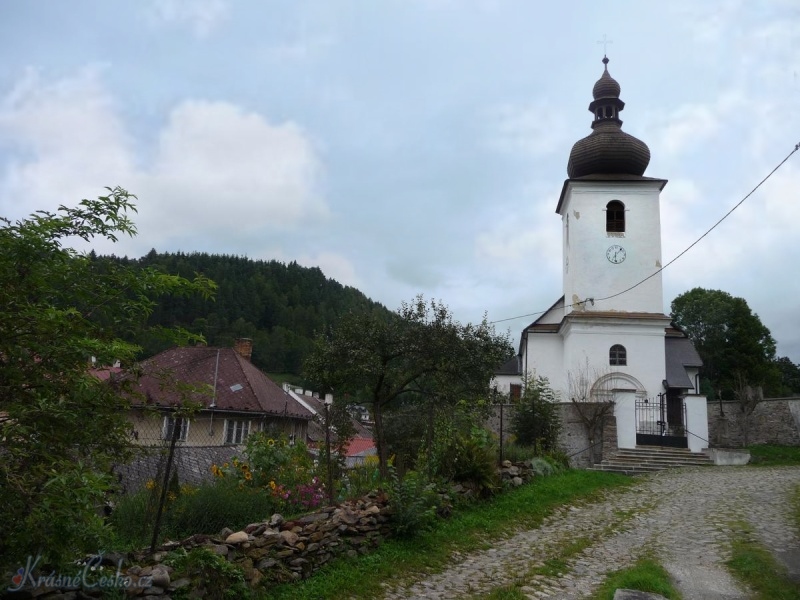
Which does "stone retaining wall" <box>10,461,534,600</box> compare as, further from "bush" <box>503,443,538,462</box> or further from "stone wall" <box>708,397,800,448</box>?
"stone wall" <box>708,397,800,448</box>

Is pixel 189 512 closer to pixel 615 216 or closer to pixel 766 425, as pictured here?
pixel 615 216

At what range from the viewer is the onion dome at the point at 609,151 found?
94.0 ft

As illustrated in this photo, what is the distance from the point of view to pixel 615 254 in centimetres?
2825

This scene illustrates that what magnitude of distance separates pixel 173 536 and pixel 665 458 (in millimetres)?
16951

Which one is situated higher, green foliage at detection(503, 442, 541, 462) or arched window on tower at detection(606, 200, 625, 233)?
arched window on tower at detection(606, 200, 625, 233)

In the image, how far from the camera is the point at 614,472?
18.5 metres

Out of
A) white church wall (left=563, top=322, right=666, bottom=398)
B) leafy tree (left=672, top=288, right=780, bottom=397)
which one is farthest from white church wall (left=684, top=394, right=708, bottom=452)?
leafy tree (left=672, top=288, right=780, bottom=397)

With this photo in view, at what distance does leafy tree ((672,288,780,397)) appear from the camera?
4706 centimetres

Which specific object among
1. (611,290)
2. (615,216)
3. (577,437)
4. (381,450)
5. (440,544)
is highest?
(615,216)

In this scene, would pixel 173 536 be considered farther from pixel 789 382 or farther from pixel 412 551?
pixel 789 382

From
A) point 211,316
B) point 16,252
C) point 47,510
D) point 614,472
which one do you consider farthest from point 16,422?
point 211,316

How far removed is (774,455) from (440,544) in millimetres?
19480

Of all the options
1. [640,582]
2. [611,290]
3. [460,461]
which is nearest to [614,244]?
[611,290]

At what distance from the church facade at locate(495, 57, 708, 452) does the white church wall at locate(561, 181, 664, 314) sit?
0.04 metres
